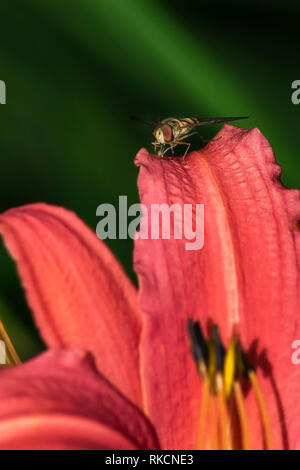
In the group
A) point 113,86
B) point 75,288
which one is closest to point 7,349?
point 75,288

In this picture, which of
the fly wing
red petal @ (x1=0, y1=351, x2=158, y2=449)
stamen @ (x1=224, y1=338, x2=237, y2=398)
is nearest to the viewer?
red petal @ (x1=0, y1=351, x2=158, y2=449)

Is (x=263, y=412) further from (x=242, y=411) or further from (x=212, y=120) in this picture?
(x=212, y=120)

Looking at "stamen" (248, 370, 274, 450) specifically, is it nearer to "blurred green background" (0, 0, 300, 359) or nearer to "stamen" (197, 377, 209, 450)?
"stamen" (197, 377, 209, 450)

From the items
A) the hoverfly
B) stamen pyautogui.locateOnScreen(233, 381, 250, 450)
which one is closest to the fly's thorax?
the hoverfly

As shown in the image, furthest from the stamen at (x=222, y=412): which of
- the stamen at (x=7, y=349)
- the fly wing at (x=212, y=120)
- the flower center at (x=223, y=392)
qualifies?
the fly wing at (x=212, y=120)

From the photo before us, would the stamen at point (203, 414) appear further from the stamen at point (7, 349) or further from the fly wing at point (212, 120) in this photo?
the fly wing at point (212, 120)

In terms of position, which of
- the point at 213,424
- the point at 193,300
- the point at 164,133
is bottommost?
the point at 213,424
